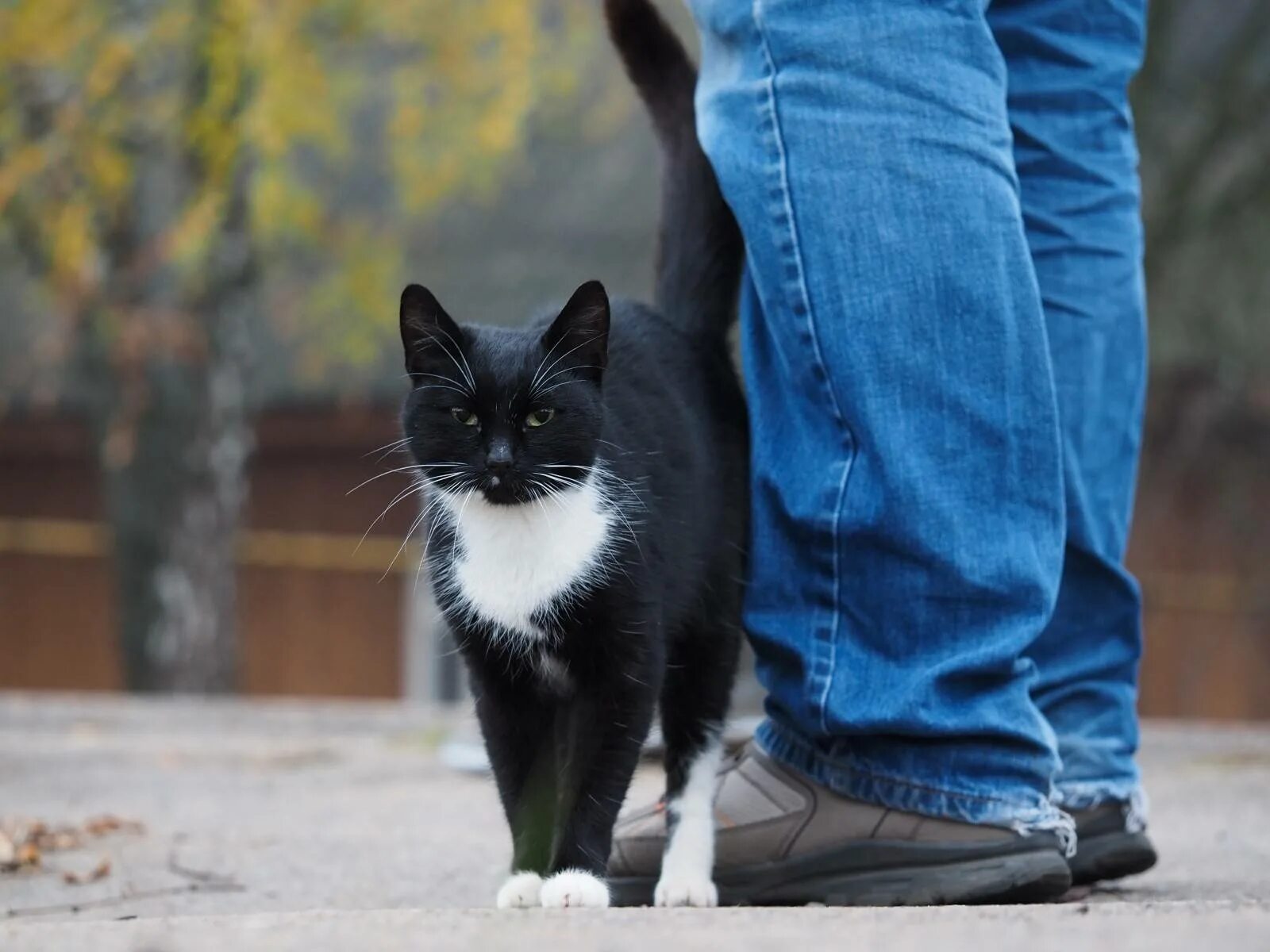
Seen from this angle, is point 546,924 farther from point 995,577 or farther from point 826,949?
point 995,577

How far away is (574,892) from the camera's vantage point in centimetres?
192

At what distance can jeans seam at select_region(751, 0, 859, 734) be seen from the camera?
2039mm

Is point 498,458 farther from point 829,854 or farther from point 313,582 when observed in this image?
point 313,582

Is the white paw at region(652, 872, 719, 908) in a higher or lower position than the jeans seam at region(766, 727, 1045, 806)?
lower

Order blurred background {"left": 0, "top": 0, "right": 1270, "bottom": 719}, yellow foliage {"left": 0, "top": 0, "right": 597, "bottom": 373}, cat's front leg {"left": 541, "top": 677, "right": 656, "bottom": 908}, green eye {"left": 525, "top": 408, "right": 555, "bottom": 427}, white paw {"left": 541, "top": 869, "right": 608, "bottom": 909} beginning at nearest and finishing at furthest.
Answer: white paw {"left": 541, "top": 869, "right": 608, "bottom": 909} → cat's front leg {"left": 541, "top": 677, "right": 656, "bottom": 908} → green eye {"left": 525, "top": 408, "right": 555, "bottom": 427} → yellow foliage {"left": 0, "top": 0, "right": 597, "bottom": 373} → blurred background {"left": 0, "top": 0, "right": 1270, "bottom": 719}

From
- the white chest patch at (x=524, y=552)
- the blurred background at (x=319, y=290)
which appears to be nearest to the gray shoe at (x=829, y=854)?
the white chest patch at (x=524, y=552)

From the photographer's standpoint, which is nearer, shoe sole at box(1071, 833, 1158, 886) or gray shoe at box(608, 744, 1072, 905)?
gray shoe at box(608, 744, 1072, 905)

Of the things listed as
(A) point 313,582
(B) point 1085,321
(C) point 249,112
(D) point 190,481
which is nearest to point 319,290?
(D) point 190,481

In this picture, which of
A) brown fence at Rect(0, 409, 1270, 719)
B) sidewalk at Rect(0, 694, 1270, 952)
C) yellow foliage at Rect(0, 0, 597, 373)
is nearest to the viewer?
sidewalk at Rect(0, 694, 1270, 952)

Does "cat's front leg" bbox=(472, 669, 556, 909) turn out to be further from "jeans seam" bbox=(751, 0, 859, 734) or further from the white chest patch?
"jeans seam" bbox=(751, 0, 859, 734)

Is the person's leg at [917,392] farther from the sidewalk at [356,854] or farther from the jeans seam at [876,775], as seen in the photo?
the sidewalk at [356,854]

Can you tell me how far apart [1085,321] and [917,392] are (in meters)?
0.44

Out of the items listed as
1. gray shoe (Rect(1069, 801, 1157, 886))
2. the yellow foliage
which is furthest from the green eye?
the yellow foliage

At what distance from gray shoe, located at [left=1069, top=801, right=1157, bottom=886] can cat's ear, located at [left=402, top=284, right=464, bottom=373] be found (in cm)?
107
